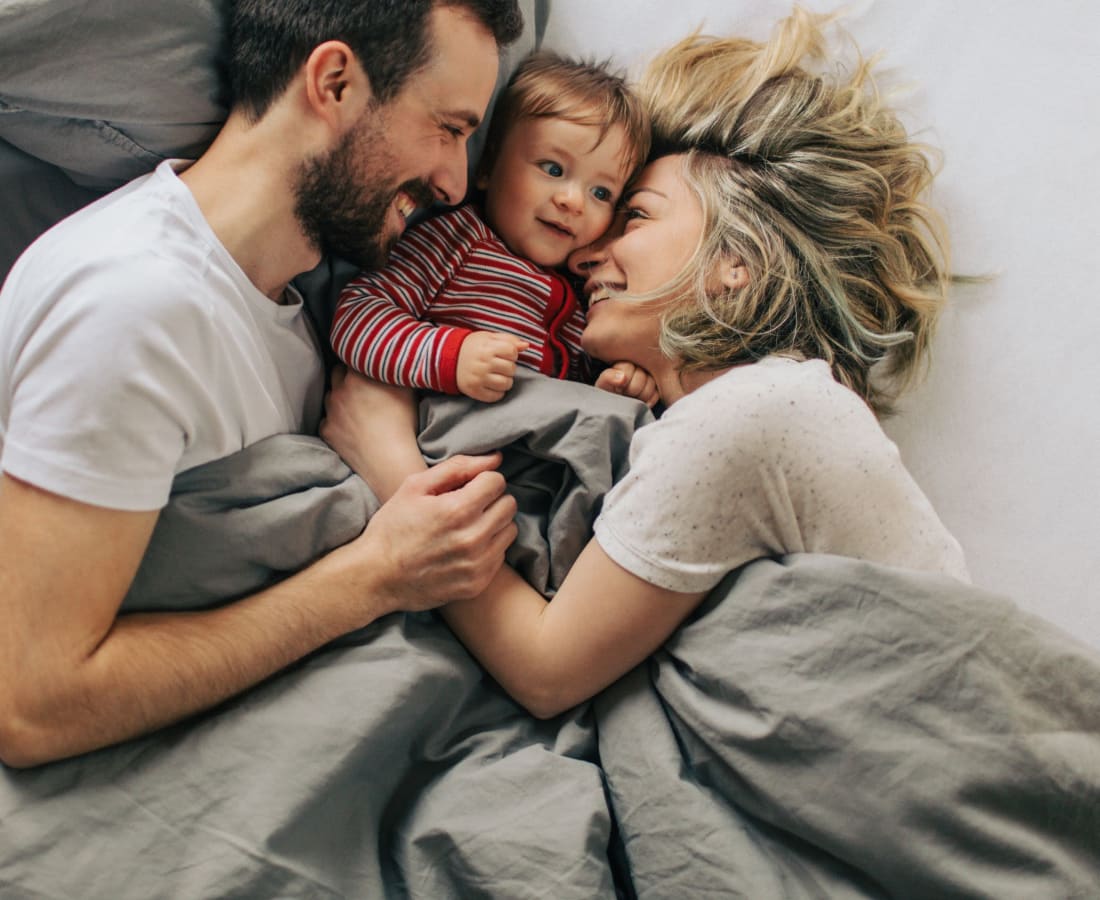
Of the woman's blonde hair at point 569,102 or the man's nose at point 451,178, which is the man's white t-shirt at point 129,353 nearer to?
the man's nose at point 451,178

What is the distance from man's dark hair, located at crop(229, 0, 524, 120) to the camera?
3.34 feet

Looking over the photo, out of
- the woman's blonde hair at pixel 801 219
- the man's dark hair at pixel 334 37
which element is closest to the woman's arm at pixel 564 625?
the woman's blonde hair at pixel 801 219

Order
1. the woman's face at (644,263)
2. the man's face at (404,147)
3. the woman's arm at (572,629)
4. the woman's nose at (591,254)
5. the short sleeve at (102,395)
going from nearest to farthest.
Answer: the short sleeve at (102,395) < the woman's arm at (572,629) < the man's face at (404,147) < the woman's face at (644,263) < the woman's nose at (591,254)

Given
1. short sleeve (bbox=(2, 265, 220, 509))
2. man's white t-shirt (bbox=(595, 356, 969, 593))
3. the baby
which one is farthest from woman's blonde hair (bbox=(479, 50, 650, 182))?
short sleeve (bbox=(2, 265, 220, 509))

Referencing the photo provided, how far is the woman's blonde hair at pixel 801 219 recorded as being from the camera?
3.67 ft

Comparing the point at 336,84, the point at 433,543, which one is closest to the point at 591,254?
the point at 336,84

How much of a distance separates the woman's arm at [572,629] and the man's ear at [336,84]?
62 cm

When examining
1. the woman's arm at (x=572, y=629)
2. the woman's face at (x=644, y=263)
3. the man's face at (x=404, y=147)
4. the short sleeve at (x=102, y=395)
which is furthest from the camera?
the woman's face at (x=644, y=263)

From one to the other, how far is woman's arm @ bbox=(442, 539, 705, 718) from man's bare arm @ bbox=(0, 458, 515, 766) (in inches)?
2.1

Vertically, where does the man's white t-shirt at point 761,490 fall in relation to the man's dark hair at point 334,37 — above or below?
below

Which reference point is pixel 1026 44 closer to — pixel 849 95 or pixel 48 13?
pixel 849 95

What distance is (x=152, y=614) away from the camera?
96cm

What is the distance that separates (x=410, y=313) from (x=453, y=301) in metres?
0.07

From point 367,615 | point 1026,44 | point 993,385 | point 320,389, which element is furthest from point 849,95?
point 367,615
